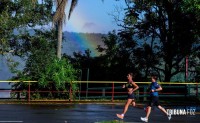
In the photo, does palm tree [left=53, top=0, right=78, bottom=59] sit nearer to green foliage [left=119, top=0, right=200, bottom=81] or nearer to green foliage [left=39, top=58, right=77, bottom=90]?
green foliage [left=39, top=58, right=77, bottom=90]

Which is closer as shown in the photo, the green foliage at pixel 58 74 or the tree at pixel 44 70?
the green foliage at pixel 58 74

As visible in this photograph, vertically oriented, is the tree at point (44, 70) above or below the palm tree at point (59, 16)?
below

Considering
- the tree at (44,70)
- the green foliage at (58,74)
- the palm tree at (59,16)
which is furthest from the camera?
the palm tree at (59,16)

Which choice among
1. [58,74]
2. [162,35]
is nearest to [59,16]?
[58,74]

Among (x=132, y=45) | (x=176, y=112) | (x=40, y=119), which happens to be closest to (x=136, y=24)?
(x=132, y=45)

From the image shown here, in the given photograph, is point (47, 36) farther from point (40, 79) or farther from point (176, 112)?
point (176, 112)

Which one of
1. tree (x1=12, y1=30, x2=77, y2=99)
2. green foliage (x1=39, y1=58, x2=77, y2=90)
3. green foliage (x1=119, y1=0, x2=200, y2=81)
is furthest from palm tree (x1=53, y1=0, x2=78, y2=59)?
green foliage (x1=119, y1=0, x2=200, y2=81)

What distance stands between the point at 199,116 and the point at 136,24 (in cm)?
1849

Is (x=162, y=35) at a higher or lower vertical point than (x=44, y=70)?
higher

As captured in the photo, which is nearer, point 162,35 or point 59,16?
point 59,16

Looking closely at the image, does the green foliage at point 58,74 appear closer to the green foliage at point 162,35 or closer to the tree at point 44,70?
the tree at point 44,70

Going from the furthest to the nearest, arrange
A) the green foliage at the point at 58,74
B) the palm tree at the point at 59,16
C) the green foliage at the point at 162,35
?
→ 1. the green foliage at the point at 162,35
2. the palm tree at the point at 59,16
3. the green foliage at the point at 58,74

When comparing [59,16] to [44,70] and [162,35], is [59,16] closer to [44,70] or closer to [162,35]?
[44,70]

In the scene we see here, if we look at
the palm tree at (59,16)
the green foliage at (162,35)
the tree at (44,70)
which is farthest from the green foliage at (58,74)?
the green foliage at (162,35)
